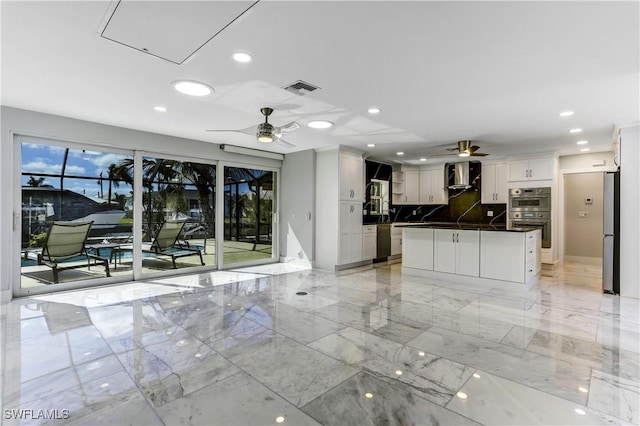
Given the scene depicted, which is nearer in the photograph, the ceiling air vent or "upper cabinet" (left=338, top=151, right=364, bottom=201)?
the ceiling air vent

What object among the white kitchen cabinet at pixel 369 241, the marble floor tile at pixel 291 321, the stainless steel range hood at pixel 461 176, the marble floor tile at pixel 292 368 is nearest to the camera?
the marble floor tile at pixel 292 368

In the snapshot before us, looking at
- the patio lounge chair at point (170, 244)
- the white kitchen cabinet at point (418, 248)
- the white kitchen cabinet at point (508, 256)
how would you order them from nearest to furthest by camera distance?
the white kitchen cabinet at point (508, 256) < the patio lounge chair at point (170, 244) < the white kitchen cabinet at point (418, 248)

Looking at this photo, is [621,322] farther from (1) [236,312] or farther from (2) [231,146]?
(2) [231,146]

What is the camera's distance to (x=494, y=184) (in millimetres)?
7074

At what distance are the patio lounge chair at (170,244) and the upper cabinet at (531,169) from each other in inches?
261

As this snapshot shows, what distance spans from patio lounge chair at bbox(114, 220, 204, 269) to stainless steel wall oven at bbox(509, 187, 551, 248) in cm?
635

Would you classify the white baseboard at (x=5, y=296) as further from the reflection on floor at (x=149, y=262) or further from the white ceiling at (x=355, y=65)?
the white ceiling at (x=355, y=65)

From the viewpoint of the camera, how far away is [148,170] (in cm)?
521

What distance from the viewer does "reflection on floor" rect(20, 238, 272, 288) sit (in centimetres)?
428

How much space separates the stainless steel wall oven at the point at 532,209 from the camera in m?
6.24

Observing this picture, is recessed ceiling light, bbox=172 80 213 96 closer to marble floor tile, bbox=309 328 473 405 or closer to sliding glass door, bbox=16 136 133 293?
sliding glass door, bbox=16 136 133 293

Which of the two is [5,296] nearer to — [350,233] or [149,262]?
[149,262]

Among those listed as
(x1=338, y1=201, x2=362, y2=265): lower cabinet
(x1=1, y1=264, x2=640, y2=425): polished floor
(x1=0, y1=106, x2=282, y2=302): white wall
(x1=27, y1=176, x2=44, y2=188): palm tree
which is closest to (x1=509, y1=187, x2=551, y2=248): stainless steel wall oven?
(x1=1, y1=264, x2=640, y2=425): polished floor

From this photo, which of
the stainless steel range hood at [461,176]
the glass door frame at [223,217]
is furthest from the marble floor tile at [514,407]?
the stainless steel range hood at [461,176]
